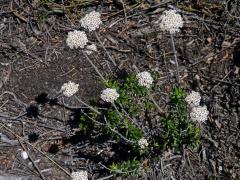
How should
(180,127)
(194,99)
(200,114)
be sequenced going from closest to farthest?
(200,114)
(194,99)
(180,127)

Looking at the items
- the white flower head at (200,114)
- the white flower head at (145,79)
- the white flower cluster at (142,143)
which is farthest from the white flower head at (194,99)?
the white flower cluster at (142,143)

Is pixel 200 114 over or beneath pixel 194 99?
beneath

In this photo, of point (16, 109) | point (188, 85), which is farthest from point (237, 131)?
point (16, 109)

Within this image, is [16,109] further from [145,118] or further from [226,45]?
[226,45]

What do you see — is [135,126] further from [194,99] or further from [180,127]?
[194,99]

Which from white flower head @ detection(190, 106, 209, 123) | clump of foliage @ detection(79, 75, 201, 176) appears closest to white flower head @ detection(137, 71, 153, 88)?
clump of foliage @ detection(79, 75, 201, 176)

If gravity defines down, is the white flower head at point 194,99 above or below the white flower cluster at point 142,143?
above

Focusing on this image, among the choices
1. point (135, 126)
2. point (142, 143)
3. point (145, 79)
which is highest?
point (145, 79)

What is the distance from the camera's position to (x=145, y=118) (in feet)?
13.6

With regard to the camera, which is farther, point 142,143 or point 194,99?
point 142,143

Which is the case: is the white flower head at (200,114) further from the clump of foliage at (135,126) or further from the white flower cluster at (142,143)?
the white flower cluster at (142,143)

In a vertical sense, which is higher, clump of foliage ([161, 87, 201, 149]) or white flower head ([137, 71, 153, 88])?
white flower head ([137, 71, 153, 88])

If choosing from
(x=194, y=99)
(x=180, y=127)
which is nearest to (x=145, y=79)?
(x=194, y=99)

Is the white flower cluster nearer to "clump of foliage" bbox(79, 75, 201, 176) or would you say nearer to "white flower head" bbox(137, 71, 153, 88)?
"clump of foliage" bbox(79, 75, 201, 176)
